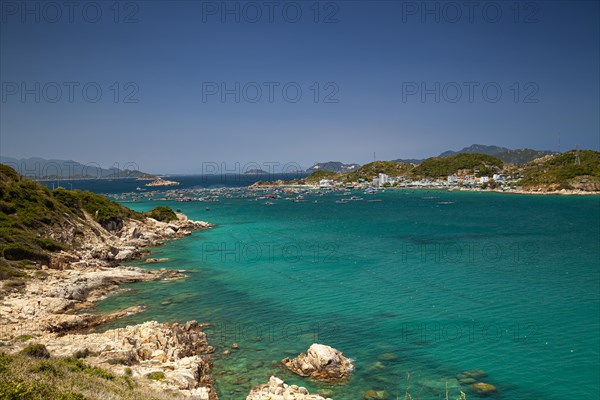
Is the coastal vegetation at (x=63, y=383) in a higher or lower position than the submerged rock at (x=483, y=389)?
higher

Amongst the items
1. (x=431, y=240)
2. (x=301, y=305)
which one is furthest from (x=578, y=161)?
(x=301, y=305)

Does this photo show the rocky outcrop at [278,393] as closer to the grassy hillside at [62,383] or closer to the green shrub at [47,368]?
the grassy hillside at [62,383]

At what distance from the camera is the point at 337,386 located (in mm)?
17562

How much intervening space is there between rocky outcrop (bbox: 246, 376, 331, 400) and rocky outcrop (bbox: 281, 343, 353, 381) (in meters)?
2.87

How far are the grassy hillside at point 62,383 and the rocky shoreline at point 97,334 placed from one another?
1627mm

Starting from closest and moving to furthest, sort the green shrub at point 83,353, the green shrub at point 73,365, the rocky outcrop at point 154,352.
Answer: the green shrub at point 73,365 < the rocky outcrop at point 154,352 < the green shrub at point 83,353

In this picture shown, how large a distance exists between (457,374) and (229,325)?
14.9 meters

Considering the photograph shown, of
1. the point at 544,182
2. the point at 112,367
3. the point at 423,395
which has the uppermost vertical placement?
the point at 544,182

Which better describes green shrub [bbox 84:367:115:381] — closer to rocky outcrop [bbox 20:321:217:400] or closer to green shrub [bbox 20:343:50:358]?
rocky outcrop [bbox 20:321:217:400]

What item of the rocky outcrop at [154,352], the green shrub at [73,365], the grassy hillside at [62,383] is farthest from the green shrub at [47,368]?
the rocky outcrop at [154,352]

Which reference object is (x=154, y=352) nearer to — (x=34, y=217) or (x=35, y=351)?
(x=35, y=351)

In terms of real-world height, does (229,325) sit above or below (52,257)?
below

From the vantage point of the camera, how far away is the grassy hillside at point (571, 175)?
134 meters

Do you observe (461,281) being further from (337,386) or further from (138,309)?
(138,309)
